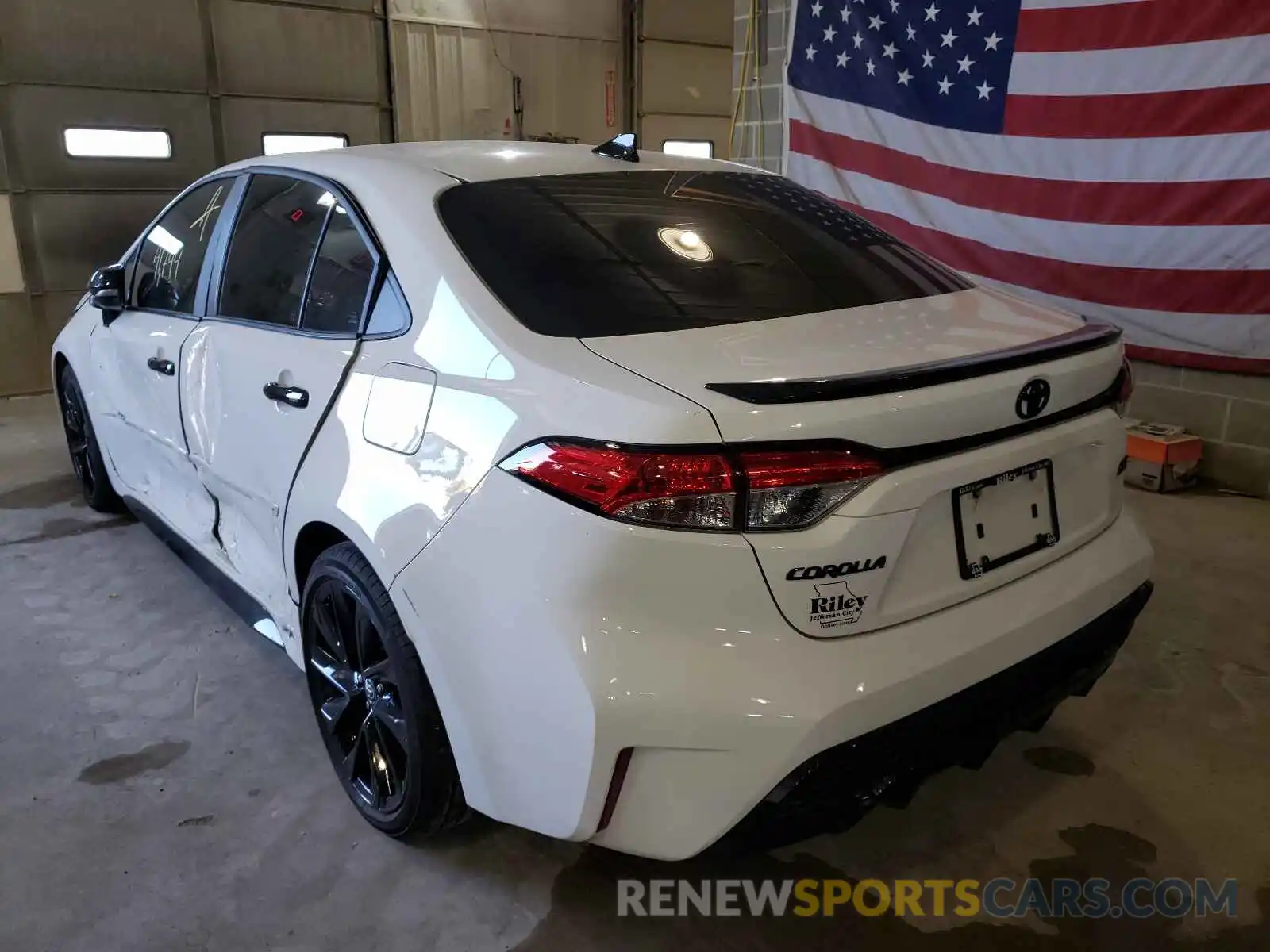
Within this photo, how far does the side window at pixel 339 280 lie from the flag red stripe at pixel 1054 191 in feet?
11.6

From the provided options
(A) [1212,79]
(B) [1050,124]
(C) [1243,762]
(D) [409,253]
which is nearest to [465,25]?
(B) [1050,124]

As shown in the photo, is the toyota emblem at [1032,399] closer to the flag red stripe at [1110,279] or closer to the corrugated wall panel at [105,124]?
the flag red stripe at [1110,279]

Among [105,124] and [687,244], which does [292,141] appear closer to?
[105,124]

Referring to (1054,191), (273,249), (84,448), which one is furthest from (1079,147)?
(84,448)

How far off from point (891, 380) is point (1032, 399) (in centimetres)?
31

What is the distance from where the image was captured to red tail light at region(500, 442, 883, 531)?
135cm

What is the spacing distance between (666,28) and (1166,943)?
365 inches

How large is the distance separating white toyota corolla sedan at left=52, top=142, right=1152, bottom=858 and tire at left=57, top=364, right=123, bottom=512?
180cm

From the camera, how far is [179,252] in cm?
287

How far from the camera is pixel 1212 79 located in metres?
3.90

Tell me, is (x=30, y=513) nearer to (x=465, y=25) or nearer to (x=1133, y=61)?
(x=1133, y=61)

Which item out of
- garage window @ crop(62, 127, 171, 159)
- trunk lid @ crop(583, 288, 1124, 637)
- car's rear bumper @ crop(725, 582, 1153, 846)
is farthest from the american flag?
garage window @ crop(62, 127, 171, 159)

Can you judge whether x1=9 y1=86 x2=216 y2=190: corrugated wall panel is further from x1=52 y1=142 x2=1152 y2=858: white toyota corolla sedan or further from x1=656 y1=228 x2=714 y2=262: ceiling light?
x1=656 y1=228 x2=714 y2=262: ceiling light

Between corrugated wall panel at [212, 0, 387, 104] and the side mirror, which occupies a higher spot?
corrugated wall panel at [212, 0, 387, 104]
